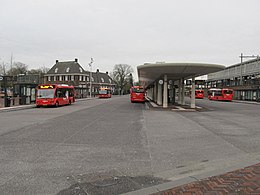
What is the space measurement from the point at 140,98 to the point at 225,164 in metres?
30.8

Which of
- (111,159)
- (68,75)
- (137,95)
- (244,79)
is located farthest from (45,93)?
(68,75)

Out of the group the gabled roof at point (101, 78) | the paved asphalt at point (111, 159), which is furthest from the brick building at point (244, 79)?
the gabled roof at point (101, 78)

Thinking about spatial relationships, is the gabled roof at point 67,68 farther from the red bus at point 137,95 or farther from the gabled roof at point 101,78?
the red bus at point 137,95

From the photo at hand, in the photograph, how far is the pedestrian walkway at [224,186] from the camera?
3.86 meters

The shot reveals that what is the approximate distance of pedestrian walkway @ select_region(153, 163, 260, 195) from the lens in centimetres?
386

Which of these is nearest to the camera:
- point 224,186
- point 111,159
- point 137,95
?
point 224,186

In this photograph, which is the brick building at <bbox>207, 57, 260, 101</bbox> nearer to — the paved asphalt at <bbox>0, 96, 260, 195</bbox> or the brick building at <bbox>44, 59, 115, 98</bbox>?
the paved asphalt at <bbox>0, 96, 260, 195</bbox>

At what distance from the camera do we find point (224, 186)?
13.5 feet

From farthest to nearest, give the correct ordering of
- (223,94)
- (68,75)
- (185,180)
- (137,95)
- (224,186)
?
(68,75), (223,94), (137,95), (185,180), (224,186)

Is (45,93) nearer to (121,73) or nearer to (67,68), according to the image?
(67,68)

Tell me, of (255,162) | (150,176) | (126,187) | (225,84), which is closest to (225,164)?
(255,162)

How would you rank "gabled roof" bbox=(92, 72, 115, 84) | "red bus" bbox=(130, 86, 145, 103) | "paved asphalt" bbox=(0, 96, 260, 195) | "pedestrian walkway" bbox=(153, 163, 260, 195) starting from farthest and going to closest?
"gabled roof" bbox=(92, 72, 115, 84)
"red bus" bbox=(130, 86, 145, 103)
"paved asphalt" bbox=(0, 96, 260, 195)
"pedestrian walkway" bbox=(153, 163, 260, 195)

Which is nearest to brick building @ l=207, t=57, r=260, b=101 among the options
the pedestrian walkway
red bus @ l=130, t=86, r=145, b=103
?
red bus @ l=130, t=86, r=145, b=103

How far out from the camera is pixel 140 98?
3619 cm
